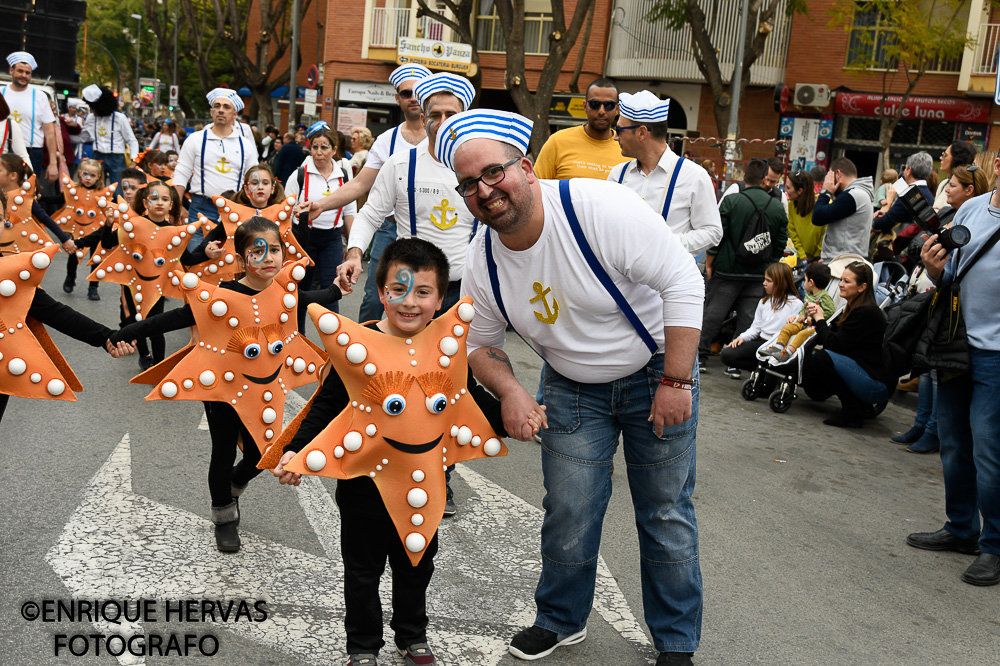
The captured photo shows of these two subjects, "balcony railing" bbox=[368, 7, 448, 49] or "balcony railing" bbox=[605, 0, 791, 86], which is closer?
"balcony railing" bbox=[605, 0, 791, 86]

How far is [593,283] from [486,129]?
2.03 ft

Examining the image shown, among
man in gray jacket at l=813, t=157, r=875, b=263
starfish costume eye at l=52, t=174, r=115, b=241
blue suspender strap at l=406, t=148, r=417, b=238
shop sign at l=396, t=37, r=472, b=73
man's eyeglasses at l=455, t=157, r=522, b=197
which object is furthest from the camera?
shop sign at l=396, t=37, r=472, b=73

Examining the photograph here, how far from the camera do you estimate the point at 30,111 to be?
1176cm

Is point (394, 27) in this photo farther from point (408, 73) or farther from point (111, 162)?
point (408, 73)

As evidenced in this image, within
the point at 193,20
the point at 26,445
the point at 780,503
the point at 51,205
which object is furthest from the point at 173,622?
the point at 193,20

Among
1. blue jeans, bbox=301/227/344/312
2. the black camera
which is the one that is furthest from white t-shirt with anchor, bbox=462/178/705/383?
blue jeans, bbox=301/227/344/312

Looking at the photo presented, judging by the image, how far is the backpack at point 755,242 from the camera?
9445 mm

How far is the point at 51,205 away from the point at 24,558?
8.75 meters

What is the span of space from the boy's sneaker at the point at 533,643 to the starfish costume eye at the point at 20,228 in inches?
224

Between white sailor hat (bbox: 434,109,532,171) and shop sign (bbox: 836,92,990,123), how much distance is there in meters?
25.5

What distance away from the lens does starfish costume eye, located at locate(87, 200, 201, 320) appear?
7488mm

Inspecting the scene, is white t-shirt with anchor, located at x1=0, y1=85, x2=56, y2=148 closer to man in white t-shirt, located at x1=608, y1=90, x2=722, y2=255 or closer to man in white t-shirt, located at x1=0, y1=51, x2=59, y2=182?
man in white t-shirt, located at x1=0, y1=51, x2=59, y2=182

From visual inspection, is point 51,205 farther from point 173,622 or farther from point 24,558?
point 173,622

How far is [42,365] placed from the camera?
13.0 ft
